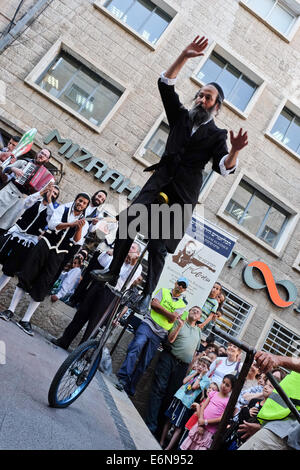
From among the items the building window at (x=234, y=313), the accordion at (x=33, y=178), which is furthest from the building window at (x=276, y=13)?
the accordion at (x=33, y=178)

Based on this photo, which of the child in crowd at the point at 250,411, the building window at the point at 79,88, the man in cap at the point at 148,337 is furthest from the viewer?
the building window at the point at 79,88

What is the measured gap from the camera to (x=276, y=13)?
13.8m

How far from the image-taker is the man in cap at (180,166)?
9.93 ft

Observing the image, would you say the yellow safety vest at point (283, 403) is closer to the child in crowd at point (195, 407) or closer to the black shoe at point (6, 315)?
the child in crowd at point (195, 407)

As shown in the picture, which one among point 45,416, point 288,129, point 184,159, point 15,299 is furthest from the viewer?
point 288,129

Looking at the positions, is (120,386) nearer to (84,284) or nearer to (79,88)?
(84,284)

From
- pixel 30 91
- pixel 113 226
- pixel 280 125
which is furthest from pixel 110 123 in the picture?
pixel 280 125

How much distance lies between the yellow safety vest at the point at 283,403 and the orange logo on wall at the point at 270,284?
9.01 meters

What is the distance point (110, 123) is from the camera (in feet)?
37.1

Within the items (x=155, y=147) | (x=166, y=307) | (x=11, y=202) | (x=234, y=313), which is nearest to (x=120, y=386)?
(x=166, y=307)

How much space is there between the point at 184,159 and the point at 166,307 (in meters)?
3.65

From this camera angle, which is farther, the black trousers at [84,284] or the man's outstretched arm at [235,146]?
the black trousers at [84,284]

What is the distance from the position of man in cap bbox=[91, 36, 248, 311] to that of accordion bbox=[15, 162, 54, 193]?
139 inches

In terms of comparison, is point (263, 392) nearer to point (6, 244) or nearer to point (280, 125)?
point (6, 244)
